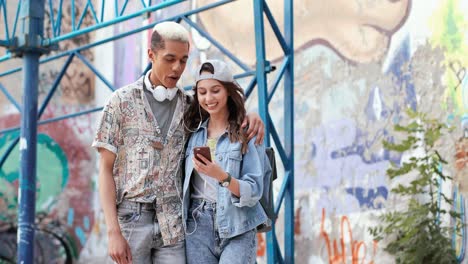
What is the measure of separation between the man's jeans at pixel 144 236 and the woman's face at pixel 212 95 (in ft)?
1.77

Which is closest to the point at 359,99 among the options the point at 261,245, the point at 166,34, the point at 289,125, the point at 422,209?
the point at 422,209

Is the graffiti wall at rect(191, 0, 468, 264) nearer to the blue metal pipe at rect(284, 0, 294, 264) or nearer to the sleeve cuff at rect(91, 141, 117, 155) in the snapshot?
the blue metal pipe at rect(284, 0, 294, 264)

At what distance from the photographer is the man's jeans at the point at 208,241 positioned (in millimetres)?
3295

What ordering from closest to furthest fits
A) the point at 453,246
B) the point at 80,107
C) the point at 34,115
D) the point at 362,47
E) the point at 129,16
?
the point at 129,16, the point at 453,246, the point at 34,115, the point at 362,47, the point at 80,107

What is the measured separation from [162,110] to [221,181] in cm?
55

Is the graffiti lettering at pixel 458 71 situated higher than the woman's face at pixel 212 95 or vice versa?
the graffiti lettering at pixel 458 71

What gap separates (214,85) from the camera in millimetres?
3412

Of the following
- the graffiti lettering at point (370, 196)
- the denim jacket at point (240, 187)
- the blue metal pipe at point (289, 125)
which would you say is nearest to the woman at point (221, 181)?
the denim jacket at point (240, 187)

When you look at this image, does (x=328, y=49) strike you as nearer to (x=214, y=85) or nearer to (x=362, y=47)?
(x=362, y=47)

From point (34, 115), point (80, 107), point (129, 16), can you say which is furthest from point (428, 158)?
point (80, 107)

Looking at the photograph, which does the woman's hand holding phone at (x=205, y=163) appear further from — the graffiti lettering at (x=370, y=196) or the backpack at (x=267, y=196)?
the graffiti lettering at (x=370, y=196)

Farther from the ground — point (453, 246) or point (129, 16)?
point (129, 16)

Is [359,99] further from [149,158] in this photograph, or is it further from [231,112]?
[149,158]

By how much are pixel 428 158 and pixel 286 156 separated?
2028 mm
